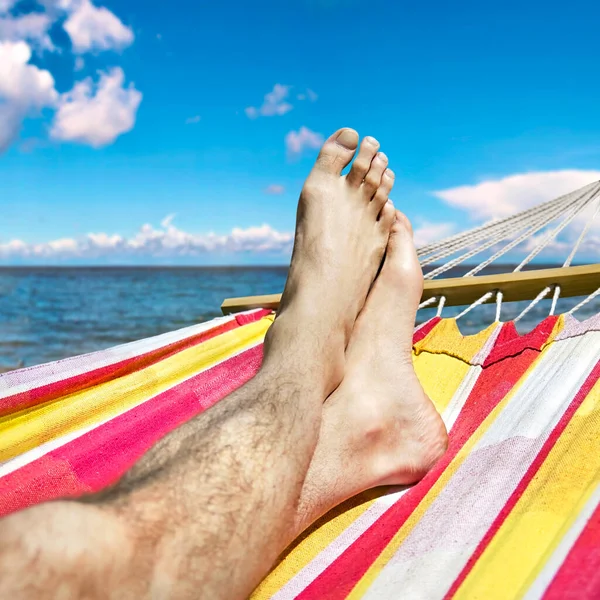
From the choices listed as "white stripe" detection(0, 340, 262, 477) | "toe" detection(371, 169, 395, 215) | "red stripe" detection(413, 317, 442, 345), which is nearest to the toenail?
"toe" detection(371, 169, 395, 215)

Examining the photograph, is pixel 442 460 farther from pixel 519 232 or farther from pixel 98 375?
pixel 519 232

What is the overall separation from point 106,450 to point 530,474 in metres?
0.67

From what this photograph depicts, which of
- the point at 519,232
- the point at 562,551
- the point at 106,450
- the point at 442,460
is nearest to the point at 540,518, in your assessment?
the point at 562,551

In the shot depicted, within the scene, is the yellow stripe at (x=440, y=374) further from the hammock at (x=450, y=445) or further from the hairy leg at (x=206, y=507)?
the hairy leg at (x=206, y=507)

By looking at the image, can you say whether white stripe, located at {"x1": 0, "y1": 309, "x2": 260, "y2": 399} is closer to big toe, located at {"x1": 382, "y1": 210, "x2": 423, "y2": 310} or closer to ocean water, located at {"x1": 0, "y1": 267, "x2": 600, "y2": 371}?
big toe, located at {"x1": 382, "y1": 210, "x2": 423, "y2": 310}

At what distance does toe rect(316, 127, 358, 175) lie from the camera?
1.29 meters

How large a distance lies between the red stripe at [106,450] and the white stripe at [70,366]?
142 mm

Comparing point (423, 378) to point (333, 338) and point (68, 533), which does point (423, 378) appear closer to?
point (333, 338)

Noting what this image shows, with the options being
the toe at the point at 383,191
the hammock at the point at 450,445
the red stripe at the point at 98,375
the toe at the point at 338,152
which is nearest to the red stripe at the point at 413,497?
the hammock at the point at 450,445

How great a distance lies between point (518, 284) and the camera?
151 cm

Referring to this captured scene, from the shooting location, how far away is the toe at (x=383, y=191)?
1316 mm

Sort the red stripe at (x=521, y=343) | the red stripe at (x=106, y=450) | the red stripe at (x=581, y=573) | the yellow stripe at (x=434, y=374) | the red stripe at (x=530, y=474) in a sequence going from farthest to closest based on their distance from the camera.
Result: the red stripe at (x=521, y=343), the red stripe at (x=106, y=450), the yellow stripe at (x=434, y=374), the red stripe at (x=530, y=474), the red stripe at (x=581, y=573)

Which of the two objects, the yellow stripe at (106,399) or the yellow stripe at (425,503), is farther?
the yellow stripe at (106,399)

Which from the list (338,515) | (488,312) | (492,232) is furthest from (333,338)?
(488,312)
